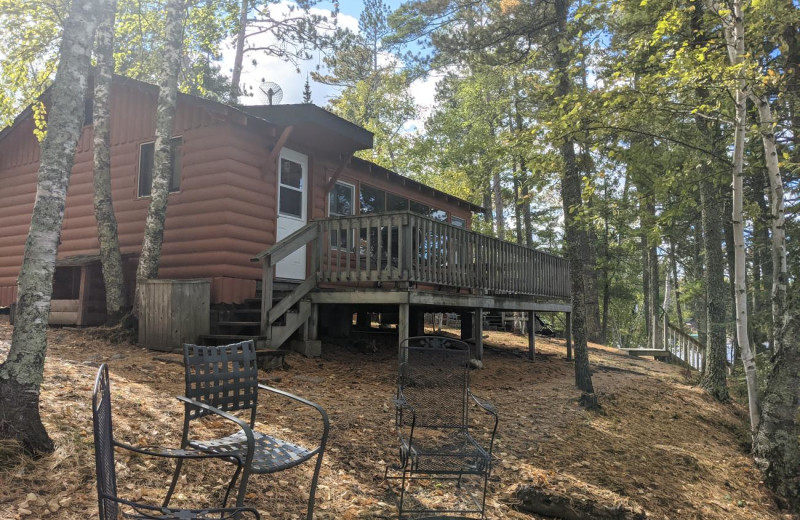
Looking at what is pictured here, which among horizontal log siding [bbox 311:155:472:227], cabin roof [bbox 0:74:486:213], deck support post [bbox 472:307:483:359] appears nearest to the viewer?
cabin roof [bbox 0:74:486:213]

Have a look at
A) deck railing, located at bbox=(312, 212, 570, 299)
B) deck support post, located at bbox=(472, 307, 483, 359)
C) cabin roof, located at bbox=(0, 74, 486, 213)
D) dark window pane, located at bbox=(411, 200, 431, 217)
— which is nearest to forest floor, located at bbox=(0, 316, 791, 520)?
deck support post, located at bbox=(472, 307, 483, 359)

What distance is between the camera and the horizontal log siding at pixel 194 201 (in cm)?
920

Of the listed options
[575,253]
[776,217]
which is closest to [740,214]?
[776,217]

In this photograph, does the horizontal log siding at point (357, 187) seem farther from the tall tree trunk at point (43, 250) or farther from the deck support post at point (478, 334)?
the tall tree trunk at point (43, 250)

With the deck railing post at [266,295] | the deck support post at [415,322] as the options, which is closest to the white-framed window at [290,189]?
the deck railing post at [266,295]

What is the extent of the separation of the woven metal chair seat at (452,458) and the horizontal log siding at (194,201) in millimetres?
5942

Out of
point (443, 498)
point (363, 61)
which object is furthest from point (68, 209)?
point (363, 61)

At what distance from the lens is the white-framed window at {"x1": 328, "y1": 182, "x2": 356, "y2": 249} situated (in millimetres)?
11594

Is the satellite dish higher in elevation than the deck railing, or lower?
higher

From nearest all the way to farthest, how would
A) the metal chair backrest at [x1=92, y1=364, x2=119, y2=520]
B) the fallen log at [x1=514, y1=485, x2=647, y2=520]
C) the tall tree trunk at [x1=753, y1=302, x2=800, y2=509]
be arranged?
the metal chair backrest at [x1=92, y1=364, x2=119, y2=520] < the fallen log at [x1=514, y1=485, x2=647, y2=520] < the tall tree trunk at [x1=753, y1=302, x2=800, y2=509]

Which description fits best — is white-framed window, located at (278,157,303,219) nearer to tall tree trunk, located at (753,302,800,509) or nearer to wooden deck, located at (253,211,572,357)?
wooden deck, located at (253,211,572,357)

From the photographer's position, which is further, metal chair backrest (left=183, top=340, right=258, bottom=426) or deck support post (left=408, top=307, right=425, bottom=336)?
deck support post (left=408, top=307, right=425, bottom=336)

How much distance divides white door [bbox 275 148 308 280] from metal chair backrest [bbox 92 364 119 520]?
26.4 feet

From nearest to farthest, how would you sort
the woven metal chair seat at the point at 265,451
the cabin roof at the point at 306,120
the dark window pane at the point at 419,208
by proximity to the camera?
the woven metal chair seat at the point at 265,451, the cabin roof at the point at 306,120, the dark window pane at the point at 419,208
